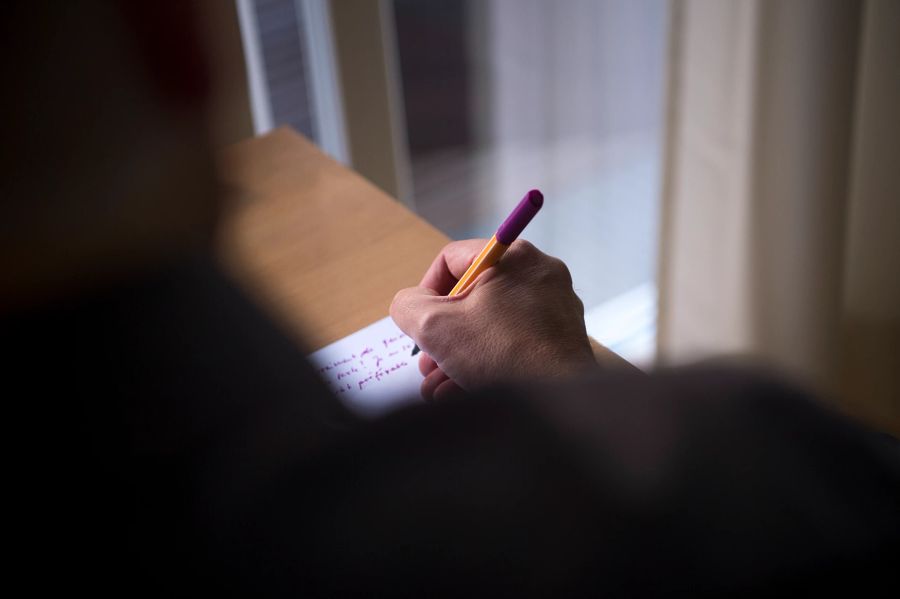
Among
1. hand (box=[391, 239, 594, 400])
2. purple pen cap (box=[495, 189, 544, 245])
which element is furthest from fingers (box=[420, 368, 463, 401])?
purple pen cap (box=[495, 189, 544, 245])

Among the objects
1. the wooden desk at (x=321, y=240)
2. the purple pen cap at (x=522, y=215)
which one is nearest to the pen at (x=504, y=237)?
the purple pen cap at (x=522, y=215)

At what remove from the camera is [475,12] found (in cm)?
141

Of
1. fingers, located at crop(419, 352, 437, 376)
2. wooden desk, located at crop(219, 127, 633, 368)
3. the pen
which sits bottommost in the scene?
fingers, located at crop(419, 352, 437, 376)

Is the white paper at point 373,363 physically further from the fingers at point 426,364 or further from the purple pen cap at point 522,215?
the purple pen cap at point 522,215

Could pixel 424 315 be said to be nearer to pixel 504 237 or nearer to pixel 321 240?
pixel 504 237

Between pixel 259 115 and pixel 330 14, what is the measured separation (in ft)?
0.58

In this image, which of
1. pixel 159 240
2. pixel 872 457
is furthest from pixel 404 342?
pixel 872 457

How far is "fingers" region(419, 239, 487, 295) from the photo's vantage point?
2.19 ft

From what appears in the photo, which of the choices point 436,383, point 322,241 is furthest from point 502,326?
point 322,241

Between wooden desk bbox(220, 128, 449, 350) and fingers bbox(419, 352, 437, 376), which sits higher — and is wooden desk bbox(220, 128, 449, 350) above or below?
above

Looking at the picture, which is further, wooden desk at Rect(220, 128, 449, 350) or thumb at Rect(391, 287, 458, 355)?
wooden desk at Rect(220, 128, 449, 350)

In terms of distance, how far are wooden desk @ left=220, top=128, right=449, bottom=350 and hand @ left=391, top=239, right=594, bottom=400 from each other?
0.29 ft

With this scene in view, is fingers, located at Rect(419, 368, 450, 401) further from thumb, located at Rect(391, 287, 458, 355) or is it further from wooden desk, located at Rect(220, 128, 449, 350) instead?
wooden desk, located at Rect(220, 128, 449, 350)

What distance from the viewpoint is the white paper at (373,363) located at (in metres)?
0.62
